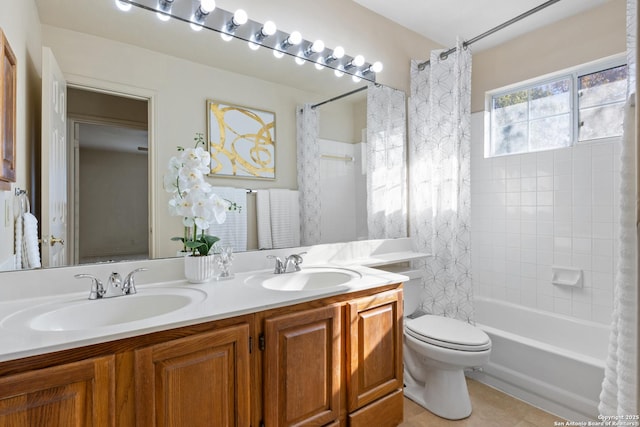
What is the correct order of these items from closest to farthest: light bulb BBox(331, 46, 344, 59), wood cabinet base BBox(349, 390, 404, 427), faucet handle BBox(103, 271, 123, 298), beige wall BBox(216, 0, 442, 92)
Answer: faucet handle BBox(103, 271, 123, 298), wood cabinet base BBox(349, 390, 404, 427), beige wall BBox(216, 0, 442, 92), light bulb BBox(331, 46, 344, 59)

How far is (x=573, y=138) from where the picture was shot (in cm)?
240

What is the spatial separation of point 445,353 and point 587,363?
28.8 inches

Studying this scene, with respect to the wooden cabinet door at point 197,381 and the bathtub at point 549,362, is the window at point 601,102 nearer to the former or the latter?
the bathtub at point 549,362

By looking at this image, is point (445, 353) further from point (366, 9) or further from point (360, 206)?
point (366, 9)

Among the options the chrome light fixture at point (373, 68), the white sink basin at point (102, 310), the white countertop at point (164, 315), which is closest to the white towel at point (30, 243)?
the white countertop at point (164, 315)

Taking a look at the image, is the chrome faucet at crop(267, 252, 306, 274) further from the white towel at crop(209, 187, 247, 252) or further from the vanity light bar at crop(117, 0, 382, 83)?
the vanity light bar at crop(117, 0, 382, 83)

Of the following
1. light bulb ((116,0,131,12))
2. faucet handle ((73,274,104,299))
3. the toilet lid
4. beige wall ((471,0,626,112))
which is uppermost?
beige wall ((471,0,626,112))

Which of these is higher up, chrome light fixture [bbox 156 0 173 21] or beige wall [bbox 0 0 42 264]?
chrome light fixture [bbox 156 0 173 21]

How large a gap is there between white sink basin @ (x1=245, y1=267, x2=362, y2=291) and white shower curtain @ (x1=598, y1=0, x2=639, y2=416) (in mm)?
1098

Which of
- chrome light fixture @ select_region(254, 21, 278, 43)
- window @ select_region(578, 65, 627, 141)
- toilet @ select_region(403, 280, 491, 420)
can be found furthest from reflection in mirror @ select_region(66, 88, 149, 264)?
window @ select_region(578, 65, 627, 141)

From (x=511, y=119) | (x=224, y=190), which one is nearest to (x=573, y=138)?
(x=511, y=119)

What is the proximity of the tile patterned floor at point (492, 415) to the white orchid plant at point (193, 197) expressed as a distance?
147cm

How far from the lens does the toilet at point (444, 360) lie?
1.74m

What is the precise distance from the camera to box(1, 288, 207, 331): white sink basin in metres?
1.06
